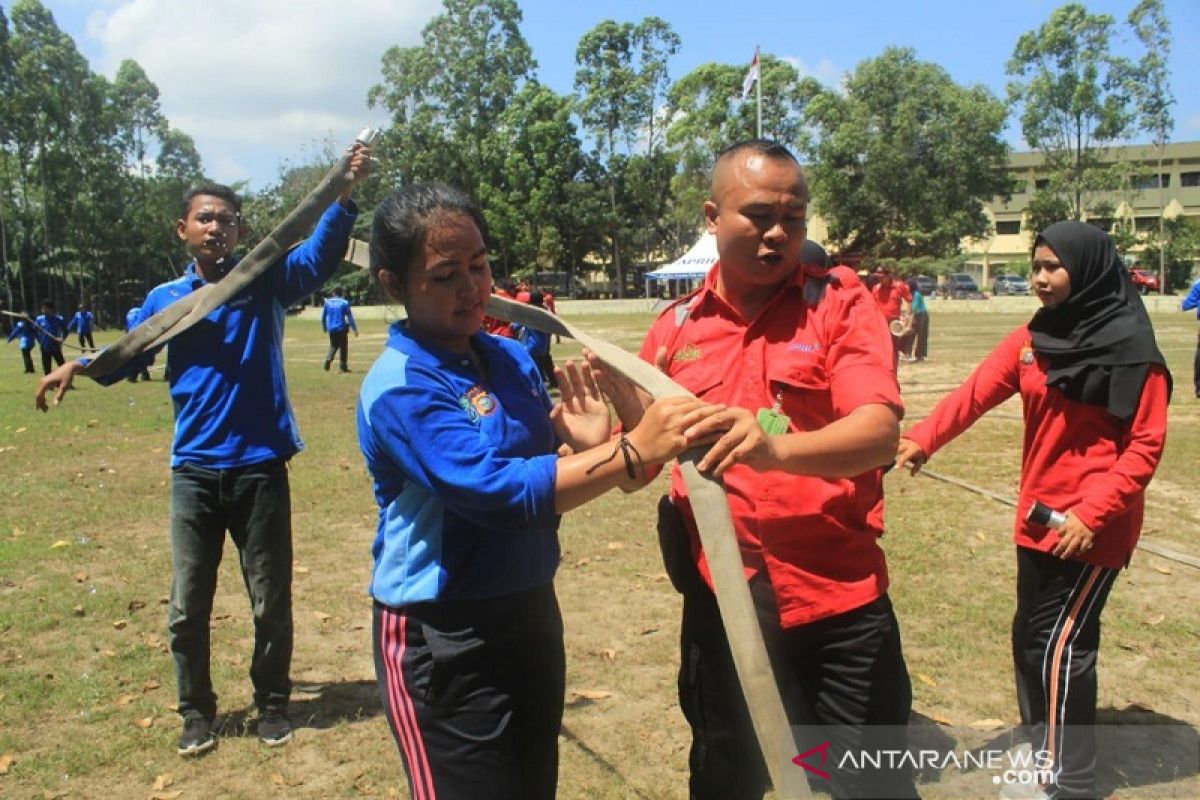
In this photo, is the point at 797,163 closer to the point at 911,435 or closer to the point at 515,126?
the point at 911,435

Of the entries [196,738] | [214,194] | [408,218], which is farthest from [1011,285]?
[408,218]

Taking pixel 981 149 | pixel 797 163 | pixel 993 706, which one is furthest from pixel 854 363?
pixel 981 149

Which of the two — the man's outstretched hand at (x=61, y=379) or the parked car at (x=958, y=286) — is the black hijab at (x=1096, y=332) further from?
the parked car at (x=958, y=286)

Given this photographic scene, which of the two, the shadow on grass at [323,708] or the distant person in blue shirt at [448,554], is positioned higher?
the distant person in blue shirt at [448,554]

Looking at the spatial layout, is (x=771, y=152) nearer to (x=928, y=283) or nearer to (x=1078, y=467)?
(x=1078, y=467)

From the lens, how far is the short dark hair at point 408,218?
2012 millimetres

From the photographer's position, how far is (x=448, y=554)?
200 centimetres

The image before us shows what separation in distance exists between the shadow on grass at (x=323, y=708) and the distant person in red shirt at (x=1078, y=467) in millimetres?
2695

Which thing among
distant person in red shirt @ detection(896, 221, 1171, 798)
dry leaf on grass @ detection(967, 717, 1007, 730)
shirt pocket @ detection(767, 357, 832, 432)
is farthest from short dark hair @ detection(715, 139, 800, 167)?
dry leaf on grass @ detection(967, 717, 1007, 730)

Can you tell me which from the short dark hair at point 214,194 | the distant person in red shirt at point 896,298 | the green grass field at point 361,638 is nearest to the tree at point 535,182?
the distant person in red shirt at point 896,298

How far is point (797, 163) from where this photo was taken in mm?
2191

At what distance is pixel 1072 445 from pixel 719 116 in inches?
2005

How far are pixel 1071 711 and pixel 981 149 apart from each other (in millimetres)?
52749

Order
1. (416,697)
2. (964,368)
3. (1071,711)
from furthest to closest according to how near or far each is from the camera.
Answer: (964,368)
(1071,711)
(416,697)
